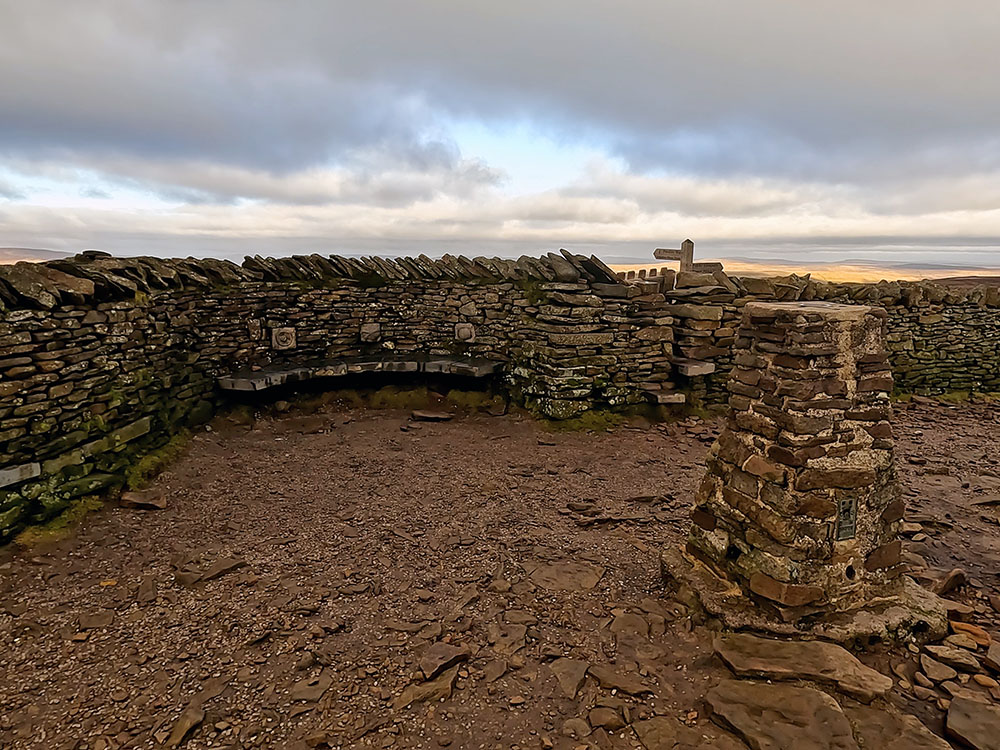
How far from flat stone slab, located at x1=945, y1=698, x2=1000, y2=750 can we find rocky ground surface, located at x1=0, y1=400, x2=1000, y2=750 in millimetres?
11

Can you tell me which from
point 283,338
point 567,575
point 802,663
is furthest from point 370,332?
point 802,663

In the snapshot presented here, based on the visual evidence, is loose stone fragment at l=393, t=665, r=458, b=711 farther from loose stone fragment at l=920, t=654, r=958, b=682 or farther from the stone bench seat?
the stone bench seat

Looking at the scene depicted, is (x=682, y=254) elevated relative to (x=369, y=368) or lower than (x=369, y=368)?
elevated

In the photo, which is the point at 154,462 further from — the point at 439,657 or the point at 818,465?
the point at 818,465

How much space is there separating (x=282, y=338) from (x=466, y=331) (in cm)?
302

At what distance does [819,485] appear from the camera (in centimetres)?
348

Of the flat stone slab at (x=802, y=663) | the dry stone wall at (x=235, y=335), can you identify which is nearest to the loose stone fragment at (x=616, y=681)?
the flat stone slab at (x=802, y=663)

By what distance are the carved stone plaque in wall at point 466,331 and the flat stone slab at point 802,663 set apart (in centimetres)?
662

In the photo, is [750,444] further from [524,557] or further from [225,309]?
[225,309]

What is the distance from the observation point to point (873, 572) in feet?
12.1

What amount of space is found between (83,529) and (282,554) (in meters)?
2.04

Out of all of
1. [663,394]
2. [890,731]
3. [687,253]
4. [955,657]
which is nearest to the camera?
[890,731]

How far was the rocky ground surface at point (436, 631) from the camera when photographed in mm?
3021

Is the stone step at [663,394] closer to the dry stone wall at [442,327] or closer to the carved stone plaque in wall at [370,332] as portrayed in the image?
the dry stone wall at [442,327]
